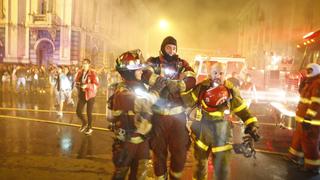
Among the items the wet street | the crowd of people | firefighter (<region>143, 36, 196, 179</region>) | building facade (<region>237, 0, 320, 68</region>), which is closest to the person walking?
the wet street

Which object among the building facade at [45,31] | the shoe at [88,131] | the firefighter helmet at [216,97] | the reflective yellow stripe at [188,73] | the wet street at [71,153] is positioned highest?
the building facade at [45,31]

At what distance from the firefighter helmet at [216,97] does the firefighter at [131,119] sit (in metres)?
0.91

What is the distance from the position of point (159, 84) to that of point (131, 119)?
0.58m

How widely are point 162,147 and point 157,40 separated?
41.7 m

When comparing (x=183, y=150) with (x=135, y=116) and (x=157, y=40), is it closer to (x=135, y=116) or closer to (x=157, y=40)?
(x=135, y=116)

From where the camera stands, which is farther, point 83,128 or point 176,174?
point 83,128

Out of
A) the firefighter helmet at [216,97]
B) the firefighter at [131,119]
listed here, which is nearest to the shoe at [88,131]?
the firefighter helmet at [216,97]

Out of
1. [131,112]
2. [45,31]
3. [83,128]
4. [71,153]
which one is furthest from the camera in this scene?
[45,31]

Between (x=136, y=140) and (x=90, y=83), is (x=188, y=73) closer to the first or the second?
(x=136, y=140)

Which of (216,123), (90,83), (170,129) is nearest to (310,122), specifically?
(216,123)

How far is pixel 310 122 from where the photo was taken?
6.16 m

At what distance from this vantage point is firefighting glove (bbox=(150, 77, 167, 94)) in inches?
165

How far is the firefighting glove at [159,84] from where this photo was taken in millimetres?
Result: 4184

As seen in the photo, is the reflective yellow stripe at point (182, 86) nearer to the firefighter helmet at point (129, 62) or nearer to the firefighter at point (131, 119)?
the firefighter at point (131, 119)
